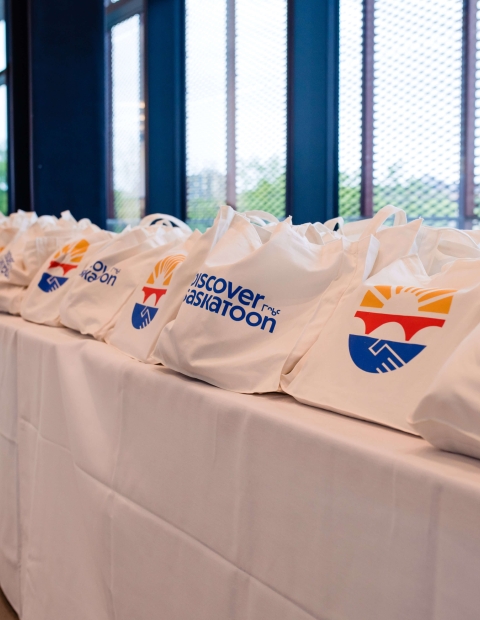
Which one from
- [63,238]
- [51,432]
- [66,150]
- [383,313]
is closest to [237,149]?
[66,150]

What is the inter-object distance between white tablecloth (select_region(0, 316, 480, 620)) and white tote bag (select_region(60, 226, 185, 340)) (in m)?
0.06

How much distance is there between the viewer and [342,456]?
740 mm

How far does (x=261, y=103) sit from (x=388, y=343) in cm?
310

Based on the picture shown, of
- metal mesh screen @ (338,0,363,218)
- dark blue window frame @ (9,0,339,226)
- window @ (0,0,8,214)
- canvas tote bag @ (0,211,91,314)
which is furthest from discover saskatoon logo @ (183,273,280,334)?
window @ (0,0,8,214)

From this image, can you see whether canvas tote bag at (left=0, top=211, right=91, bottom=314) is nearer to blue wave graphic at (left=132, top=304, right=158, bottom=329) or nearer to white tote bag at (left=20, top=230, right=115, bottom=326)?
white tote bag at (left=20, top=230, right=115, bottom=326)

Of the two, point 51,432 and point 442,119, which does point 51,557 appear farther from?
point 442,119

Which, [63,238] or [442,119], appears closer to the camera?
[63,238]

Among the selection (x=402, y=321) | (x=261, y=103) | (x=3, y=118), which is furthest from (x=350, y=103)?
(x=3, y=118)

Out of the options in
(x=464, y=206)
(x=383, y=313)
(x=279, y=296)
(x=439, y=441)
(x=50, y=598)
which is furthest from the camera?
(x=464, y=206)

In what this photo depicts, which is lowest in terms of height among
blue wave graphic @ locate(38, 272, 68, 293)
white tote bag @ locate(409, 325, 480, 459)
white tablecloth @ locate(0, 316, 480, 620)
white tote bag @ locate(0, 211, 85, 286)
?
white tablecloth @ locate(0, 316, 480, 620)

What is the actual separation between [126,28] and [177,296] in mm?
4371

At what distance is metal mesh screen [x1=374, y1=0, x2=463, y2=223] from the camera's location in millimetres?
2484

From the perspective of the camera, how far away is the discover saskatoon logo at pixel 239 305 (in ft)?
3.34

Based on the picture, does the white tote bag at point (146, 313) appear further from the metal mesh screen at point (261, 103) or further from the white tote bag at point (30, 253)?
the metal mesh screen at point (261, 103)
